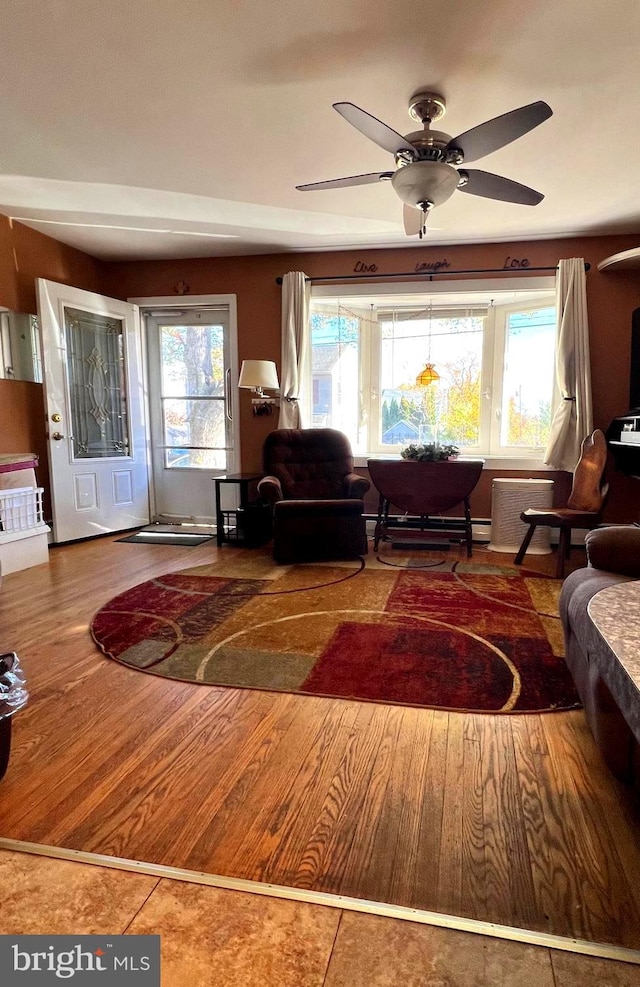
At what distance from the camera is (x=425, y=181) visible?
88.0 inches

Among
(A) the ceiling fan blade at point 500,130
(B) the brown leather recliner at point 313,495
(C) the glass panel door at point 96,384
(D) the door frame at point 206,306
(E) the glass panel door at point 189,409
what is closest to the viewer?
(A) the ceiling fan blade at point 500,130

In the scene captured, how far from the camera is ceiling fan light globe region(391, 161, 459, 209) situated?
2182 millimetres

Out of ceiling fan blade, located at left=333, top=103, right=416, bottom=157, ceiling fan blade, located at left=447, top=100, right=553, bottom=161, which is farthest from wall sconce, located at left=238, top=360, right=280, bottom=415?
ceiling fan blade, located at left=447, top=100, right=553, bottom=161

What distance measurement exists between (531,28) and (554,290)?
2566 millimetres

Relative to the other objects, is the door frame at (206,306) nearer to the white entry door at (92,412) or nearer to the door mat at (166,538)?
the white entry door at (92,412)

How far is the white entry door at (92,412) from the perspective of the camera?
4066mm

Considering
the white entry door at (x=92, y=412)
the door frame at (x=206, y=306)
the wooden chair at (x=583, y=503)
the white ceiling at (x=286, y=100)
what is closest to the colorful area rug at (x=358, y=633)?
the wooden chair at (x=583, y=503)

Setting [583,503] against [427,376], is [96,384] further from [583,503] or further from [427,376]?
[583,503]

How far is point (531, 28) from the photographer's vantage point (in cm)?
186

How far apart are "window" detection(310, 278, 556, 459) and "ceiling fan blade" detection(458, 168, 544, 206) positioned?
1.84 meters

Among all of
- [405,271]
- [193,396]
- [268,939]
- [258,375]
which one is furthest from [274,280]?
[268,939]

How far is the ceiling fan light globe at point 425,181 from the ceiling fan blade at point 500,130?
0.08 meters

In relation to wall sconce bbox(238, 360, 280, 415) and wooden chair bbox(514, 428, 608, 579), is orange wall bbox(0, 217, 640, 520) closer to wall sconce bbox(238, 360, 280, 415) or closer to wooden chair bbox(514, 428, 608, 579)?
wall sconce bbox(238, 360, 280, 415)

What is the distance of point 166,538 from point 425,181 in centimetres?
329
